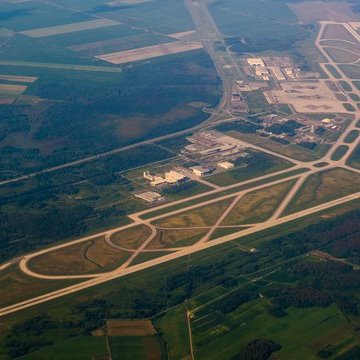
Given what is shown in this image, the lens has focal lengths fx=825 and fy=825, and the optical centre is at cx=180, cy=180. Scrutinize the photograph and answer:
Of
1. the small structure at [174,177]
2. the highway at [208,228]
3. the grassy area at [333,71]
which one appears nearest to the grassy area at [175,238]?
the highway at [208,228]

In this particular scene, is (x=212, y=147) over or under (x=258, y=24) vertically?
under

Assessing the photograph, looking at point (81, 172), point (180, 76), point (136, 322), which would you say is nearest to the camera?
point (136, 322)

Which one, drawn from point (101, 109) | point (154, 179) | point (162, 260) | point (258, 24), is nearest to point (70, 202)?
point (154, 179)

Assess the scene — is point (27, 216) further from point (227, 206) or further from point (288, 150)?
point (288, 150)

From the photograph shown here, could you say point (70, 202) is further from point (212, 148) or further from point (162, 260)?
point (212, 148)

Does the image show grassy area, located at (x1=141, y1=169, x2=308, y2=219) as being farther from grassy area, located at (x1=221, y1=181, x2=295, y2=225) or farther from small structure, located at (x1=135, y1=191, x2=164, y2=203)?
small structure, located at (x1=135, y1=191, x2=164, y2=203)

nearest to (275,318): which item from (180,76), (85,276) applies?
(85,276)

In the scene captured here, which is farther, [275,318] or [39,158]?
[39,158]
